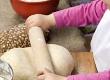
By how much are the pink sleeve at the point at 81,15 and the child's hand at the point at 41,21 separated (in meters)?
0.02

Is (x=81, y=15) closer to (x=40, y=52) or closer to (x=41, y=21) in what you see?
(x=41, y=21)

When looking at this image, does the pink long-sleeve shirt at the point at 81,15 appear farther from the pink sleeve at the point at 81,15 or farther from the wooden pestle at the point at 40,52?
the wooden pestle at the point at 40,52

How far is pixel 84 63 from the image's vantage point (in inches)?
31.4

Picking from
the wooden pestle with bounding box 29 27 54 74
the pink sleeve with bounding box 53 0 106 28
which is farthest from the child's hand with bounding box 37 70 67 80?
the pink sleeve with bounding box 53 0 106 28

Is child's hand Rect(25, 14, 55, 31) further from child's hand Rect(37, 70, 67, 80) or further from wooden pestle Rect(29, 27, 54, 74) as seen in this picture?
child's hand Rect(37, 70, 67, 80)

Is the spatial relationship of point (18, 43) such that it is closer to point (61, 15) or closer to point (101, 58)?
point (61, 15)

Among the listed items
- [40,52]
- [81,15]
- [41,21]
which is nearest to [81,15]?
[81,15]

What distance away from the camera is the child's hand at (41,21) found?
0.79 metres

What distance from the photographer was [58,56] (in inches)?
27.9

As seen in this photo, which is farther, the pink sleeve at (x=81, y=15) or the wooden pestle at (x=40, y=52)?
the pink sleeve at (x=81, y=15)

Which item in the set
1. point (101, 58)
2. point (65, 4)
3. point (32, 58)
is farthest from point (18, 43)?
point (65, 4)

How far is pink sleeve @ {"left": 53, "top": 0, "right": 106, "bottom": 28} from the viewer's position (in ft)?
2.76

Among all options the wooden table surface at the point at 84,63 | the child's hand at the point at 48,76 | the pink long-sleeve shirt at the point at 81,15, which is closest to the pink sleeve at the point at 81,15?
the pink long-sleeve shirt at the point at 81,15

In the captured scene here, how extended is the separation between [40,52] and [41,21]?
154 millimetres
